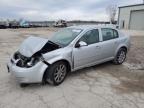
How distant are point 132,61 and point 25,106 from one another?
4771 mm

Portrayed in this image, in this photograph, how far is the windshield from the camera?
4.84 m

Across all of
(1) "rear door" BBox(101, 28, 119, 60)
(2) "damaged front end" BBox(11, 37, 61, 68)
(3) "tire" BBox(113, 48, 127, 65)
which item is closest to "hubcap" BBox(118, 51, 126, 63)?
(3) "tire" BBox(113, 48, 127, 65)

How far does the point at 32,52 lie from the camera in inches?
159

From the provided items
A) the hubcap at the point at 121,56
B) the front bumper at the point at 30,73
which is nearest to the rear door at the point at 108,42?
the hubcap at the point at 121,56

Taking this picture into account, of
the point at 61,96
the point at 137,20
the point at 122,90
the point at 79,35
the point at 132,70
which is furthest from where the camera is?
the point at 137,20

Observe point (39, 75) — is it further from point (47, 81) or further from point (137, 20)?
point (137, 20)

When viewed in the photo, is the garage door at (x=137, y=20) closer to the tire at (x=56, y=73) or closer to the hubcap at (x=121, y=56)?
the hubcap at (x=121, y=56)

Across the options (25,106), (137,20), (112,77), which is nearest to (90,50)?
(112,77)

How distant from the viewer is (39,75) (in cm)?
400

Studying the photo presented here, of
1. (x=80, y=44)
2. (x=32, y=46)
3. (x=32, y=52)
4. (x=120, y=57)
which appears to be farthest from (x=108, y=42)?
(x=32, y=52)

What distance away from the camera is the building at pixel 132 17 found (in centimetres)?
3693

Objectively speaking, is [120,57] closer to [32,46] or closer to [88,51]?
[88,51]

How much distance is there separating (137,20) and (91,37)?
35.8 meters

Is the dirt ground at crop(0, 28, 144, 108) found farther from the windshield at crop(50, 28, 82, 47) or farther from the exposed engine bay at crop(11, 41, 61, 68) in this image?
the windshield at crop(50, 28, 82, 47)
